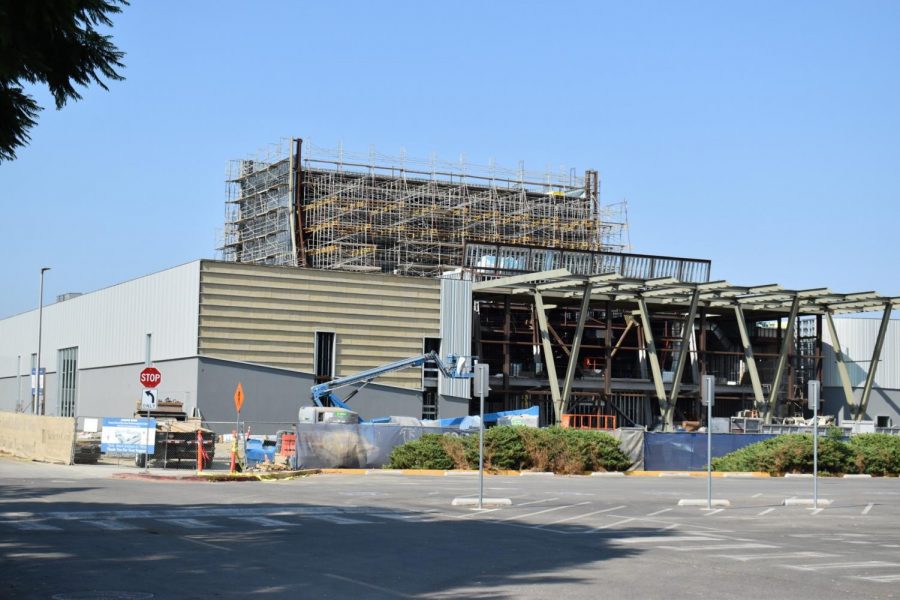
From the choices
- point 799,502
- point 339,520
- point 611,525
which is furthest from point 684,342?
point 339,520

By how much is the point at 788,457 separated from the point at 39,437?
27201 millimetres

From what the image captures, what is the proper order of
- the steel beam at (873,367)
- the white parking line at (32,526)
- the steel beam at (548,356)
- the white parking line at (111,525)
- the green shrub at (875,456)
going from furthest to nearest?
1. the steel beam at (873,367)
2. the steel beam at (548,356)
3. the green shrub at (875,456)
4. the white parking line at (111,525)
5. the white parking line at (32,526)

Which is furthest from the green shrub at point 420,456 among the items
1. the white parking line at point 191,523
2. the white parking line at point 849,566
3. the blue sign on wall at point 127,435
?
the white parking line at point 849,566

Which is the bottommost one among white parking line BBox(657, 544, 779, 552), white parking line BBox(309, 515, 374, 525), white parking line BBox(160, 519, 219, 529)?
white parking line BBox(309, 515, 374, 525)

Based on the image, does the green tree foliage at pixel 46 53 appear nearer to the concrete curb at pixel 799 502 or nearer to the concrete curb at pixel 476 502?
the concrete curb at pixel 476 502

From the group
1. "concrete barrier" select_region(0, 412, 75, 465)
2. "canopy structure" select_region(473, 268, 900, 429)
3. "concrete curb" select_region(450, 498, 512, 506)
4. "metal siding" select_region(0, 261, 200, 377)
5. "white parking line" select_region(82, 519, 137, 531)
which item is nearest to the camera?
"white parking line" select_region(82, 519, 137, 531)

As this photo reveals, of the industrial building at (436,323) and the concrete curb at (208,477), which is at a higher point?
the industrial building at (436,323)

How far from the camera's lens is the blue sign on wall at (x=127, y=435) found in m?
36.0

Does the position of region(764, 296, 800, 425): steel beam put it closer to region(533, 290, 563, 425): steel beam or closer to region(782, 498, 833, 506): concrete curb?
region(533, 290, 563, 425): steel beam

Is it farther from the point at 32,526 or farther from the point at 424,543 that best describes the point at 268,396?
the point at 424,543

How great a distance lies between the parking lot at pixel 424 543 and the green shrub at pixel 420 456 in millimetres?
8395

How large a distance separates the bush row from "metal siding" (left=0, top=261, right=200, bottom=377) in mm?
24647

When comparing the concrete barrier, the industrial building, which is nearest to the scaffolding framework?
the industrial building

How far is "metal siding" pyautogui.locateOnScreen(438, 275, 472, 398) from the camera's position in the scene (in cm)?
5747
